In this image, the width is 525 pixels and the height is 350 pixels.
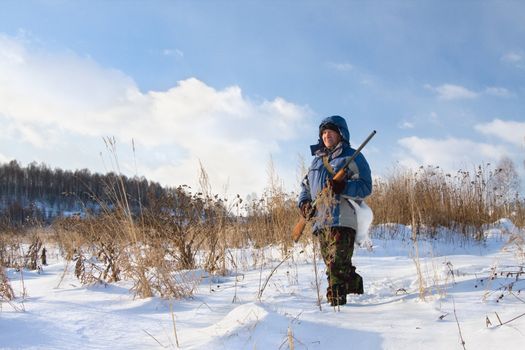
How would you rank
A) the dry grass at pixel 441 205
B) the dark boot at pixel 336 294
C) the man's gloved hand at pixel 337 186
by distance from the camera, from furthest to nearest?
the dry grass at pixel 441 205, the man's gloved hand at pixel 337 186, the dark boot at pixel 336 294

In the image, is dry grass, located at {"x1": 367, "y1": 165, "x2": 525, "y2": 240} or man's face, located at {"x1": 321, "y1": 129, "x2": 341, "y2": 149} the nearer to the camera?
man's face, located at {"x1": 321, "y1": 129, "x2": 341, "y2": 149}

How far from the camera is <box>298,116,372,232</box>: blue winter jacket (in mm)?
3225

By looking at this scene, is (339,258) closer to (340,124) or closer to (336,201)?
(336,201)

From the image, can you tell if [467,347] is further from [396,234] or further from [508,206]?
[508,206]

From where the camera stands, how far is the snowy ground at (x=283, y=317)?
206 cm

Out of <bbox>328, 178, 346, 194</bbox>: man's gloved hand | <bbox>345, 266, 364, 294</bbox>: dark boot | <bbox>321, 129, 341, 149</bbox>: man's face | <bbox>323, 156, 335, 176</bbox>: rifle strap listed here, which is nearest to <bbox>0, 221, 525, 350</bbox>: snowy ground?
<bbox>345, 266, 364, 294</bbox>: dark boot

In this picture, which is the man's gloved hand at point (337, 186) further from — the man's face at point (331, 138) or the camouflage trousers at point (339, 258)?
the man's face at point (331, 138)

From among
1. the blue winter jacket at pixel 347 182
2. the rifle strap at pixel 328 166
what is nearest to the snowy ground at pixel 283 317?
the blue winter jacket at pixel 347 182

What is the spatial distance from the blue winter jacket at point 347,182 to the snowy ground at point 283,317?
0.65 meters

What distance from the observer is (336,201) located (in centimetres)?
302

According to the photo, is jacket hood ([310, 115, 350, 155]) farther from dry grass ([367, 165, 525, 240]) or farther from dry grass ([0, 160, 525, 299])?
dry grass ([367, 165, 525, 240])

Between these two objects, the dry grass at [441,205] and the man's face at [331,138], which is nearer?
the man's face at [331,138]

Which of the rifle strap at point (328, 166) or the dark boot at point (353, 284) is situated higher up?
the rifle strap at point (328, 166)

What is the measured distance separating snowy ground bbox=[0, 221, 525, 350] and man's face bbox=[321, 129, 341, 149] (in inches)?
51.0
